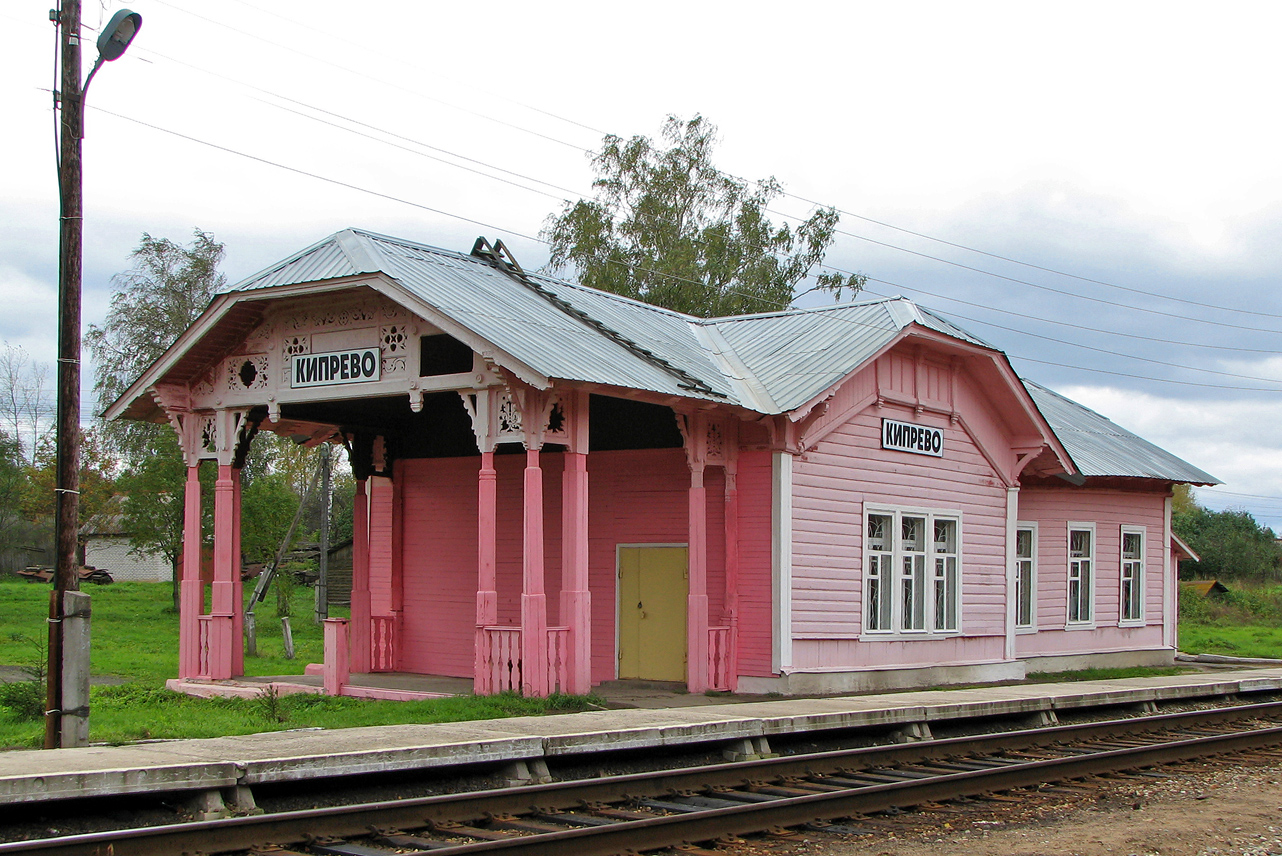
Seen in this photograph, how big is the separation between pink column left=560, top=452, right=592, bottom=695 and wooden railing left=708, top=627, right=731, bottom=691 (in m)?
2.15

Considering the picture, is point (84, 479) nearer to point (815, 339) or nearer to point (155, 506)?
point (155, 506)

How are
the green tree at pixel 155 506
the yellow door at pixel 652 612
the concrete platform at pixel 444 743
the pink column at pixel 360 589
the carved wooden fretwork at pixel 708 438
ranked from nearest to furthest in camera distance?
the concrete platform at pixel 444 743 < the carved wooden fretwork at pixel 708 438 < the yellow door at pixel 652 612 < the pink column at pixel 360 589 < the green tree at pixel 155 506

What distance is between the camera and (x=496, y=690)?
13.8m

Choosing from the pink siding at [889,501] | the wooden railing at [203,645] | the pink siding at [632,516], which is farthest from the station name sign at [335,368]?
the pink siding at [889,501]

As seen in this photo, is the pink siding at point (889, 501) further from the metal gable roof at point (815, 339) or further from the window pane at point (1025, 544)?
the window pane at point (1025, 544)

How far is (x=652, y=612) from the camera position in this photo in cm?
1669

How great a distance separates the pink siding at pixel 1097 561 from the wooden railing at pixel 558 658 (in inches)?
394

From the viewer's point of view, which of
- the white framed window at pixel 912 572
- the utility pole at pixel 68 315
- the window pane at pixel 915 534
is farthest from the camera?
the window pane at pixel 915 534

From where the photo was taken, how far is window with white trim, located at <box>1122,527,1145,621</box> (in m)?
23.7

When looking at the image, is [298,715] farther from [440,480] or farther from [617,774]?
[440,480]

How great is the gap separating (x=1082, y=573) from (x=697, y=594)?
10193 millimetres

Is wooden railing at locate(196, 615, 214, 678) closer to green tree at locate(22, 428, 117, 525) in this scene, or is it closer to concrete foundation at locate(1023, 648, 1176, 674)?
concrete foundation at locate(1023, 648, 1176, 674)

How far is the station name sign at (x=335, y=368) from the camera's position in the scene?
1459 cm

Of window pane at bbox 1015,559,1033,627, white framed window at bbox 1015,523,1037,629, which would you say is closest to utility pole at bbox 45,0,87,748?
white framed window at bbox 1015,523,1037,629
